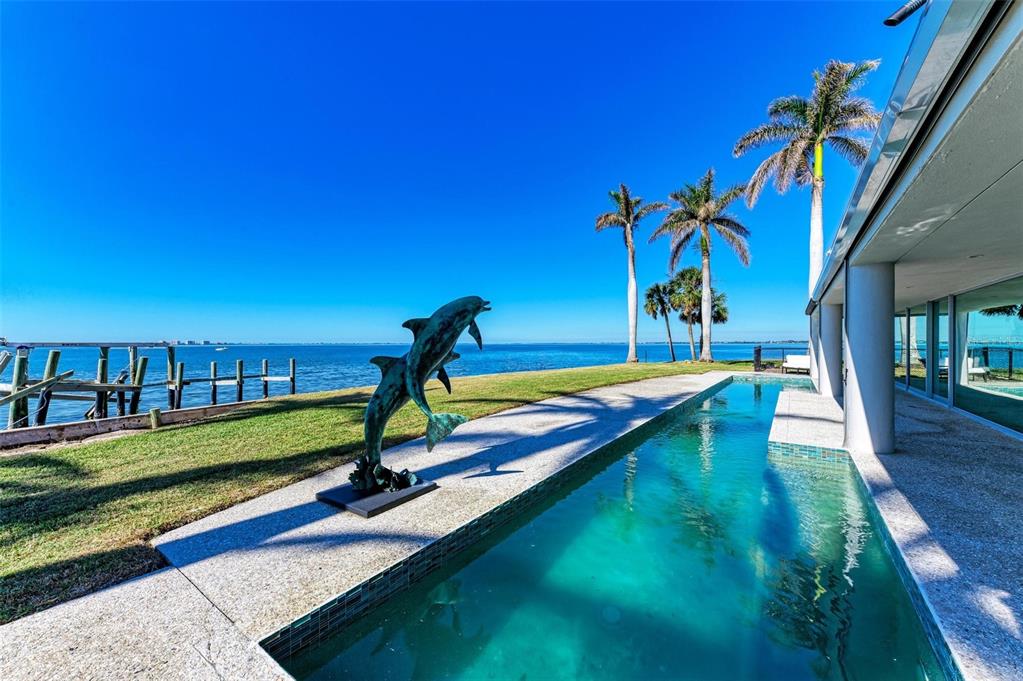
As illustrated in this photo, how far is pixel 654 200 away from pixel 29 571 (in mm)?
29744

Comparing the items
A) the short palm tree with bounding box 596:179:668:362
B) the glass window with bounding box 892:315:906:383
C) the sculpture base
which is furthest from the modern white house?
the short palm tree with bounding box 596:179:668:362

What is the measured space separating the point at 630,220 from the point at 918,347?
59.0ft

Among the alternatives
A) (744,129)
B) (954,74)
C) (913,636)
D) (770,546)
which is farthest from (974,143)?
(744,129)

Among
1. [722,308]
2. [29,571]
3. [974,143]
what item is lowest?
[29,571]

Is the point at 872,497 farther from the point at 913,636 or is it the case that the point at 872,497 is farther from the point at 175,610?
the point at 175,610

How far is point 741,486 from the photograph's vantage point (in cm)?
529

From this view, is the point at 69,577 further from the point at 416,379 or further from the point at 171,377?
the point at 171,377

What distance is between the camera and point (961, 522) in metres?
3.63

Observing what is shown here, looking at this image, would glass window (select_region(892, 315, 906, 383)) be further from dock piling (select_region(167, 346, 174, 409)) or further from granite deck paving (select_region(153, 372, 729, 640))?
dock piling (select_region(167, 346, 174, 409))

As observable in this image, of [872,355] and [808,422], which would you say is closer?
[872,355]

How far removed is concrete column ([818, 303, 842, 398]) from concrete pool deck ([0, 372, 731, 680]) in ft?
32.5

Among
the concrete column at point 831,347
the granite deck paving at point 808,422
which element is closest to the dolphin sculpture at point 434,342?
the granite deck paving at point 808,422

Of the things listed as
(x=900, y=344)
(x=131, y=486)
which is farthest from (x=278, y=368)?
(x=900, y=344)

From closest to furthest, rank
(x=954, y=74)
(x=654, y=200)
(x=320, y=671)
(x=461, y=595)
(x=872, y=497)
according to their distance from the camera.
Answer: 1. (x=954, y=74)
2. (x=320, y=671)
3. (x=461, y=595)
4. (x=872, y=497)
5. (x=654, y=200)
